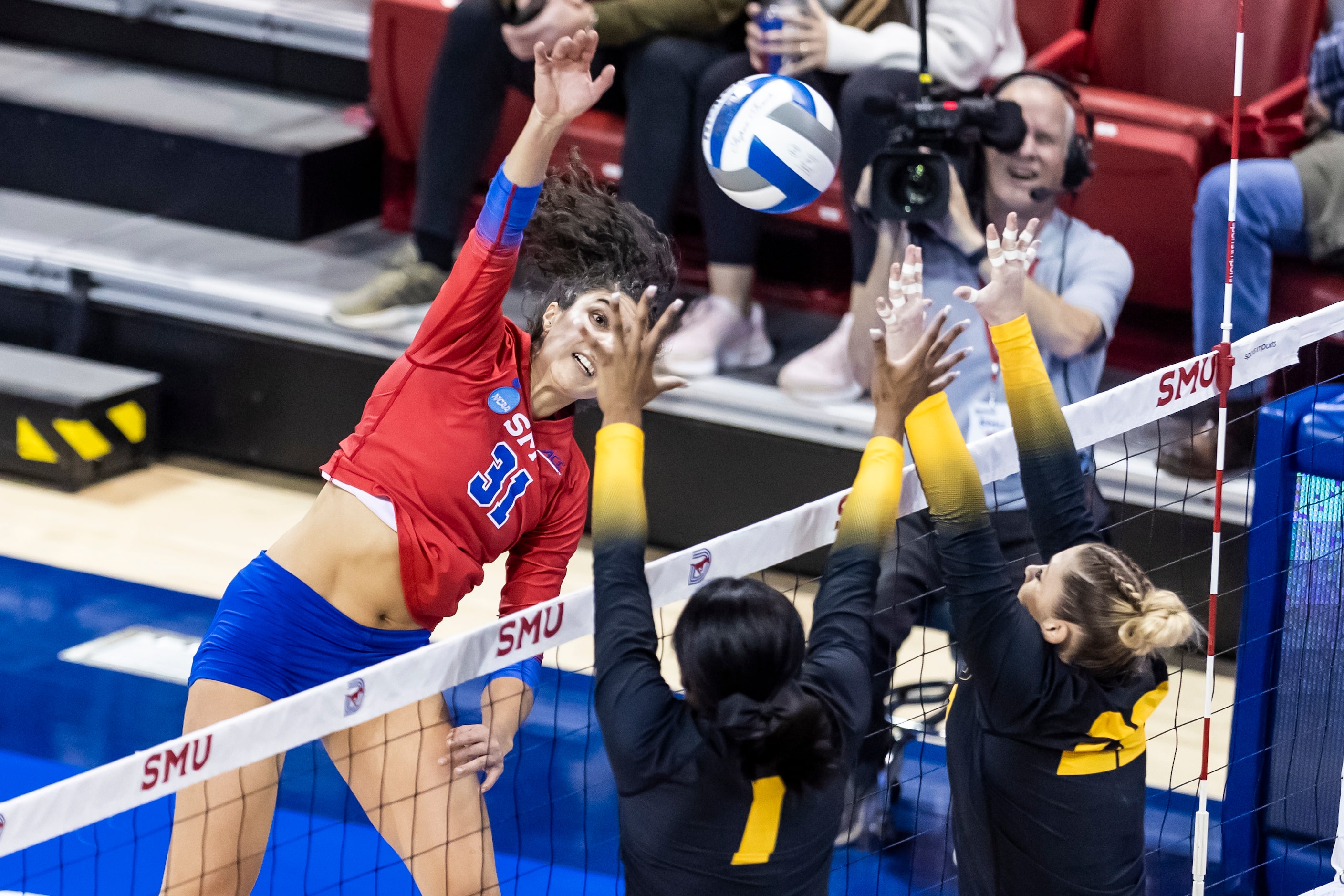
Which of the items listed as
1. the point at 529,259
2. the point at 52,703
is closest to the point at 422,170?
the point at 52,703

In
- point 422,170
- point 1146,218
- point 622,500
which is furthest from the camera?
point 422,170

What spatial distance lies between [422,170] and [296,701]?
3.04m

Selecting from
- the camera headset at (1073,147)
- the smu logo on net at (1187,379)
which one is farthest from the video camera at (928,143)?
the smu logo on net at (1187,379)

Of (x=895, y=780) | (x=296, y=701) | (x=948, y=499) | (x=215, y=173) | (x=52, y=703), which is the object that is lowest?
(x=52, y=703)

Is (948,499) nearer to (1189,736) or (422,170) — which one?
(1189,736)

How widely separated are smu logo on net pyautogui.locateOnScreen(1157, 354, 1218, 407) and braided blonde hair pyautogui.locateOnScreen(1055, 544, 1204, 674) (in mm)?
550

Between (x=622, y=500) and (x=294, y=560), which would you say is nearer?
(x=622, y=500)

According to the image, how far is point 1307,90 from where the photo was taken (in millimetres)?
4750

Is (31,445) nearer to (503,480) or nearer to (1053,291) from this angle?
(503,480)

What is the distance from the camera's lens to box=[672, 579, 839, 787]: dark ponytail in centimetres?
208

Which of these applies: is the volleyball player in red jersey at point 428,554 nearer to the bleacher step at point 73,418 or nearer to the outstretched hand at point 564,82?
the outstretched hand at point 564,82

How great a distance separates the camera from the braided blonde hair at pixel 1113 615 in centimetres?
243

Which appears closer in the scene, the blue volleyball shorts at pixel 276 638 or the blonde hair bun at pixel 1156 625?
the blonde hair bun at pixel 1156 625

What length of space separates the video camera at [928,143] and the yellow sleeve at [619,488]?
1723 millimetres
